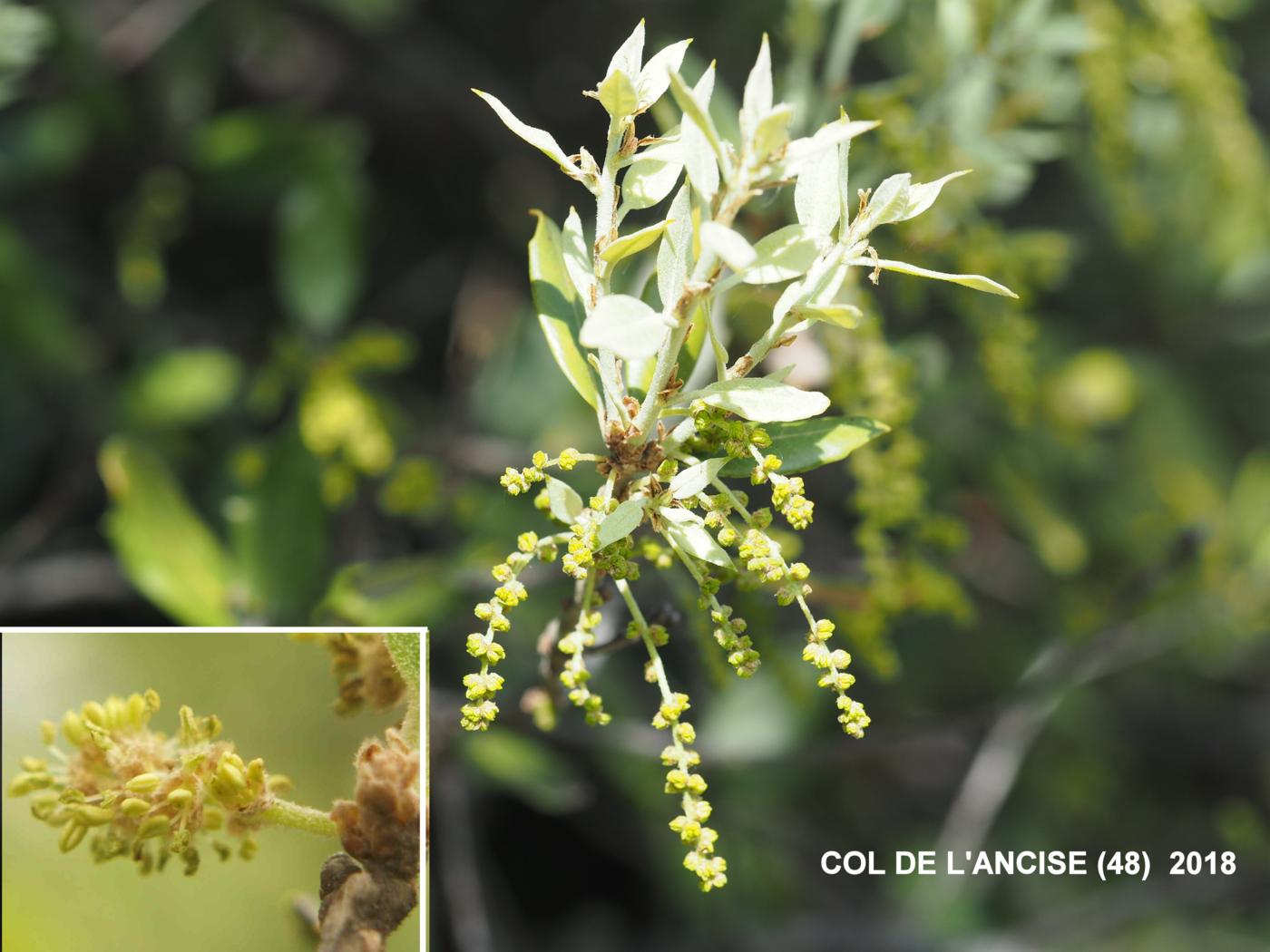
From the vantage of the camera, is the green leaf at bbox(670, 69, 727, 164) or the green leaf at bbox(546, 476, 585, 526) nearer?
the green leaf at bbox(670, 69, 727, 164)

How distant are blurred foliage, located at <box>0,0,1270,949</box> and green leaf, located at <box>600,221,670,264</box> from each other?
0.50 metres

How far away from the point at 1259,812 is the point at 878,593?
6.74ft

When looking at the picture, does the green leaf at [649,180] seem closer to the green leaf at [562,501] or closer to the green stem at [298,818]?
the green leaf at [562,501]

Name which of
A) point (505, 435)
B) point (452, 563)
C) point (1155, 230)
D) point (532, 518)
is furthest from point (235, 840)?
point (1155, 230)

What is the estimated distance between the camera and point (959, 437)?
1.91 meters

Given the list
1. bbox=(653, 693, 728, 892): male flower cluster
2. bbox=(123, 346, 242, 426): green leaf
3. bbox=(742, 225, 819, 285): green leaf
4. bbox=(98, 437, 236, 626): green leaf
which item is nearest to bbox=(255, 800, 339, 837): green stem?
bbox=(653, 693, 728, 892): male flower cluster

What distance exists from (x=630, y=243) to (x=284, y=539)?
788 millimetres

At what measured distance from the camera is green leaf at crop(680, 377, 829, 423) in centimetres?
77

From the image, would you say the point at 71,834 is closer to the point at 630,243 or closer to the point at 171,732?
the point at 171,732

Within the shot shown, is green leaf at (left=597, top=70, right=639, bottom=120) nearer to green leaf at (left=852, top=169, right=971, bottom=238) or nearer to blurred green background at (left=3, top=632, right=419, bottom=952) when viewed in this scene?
green leaf at (left=852, top=169, right=971, bottom=238)

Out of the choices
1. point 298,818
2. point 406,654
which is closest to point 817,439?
point 406,654

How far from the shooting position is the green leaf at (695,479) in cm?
79

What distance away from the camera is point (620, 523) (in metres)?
0.77

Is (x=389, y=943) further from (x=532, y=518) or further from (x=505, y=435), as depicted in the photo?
(x=505, y=435)
